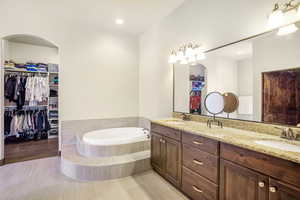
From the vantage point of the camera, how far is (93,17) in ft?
10.1

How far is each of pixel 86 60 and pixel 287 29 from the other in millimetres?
3464

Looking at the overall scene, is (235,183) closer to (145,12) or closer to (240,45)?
(240,45)

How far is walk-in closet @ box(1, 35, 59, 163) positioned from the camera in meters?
3.88

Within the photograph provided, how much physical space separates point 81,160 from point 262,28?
10.0 feet

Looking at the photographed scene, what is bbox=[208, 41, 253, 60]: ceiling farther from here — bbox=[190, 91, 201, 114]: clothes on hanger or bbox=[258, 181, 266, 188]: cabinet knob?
bbox=[258, 181, 266, 188]: cabinet knob

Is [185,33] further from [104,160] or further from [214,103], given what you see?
[104,160]

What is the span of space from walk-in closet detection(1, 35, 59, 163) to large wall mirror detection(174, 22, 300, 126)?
381 centimetres

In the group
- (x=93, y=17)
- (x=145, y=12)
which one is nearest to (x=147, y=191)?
(x=145, y=12)

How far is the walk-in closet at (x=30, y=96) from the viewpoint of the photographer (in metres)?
3.88

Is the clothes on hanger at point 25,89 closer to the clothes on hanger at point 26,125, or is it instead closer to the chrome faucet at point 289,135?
the clothes on hanger at point 26,125

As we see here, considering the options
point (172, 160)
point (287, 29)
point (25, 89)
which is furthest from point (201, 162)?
point (25, 89)

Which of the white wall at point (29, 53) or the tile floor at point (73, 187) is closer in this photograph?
the tile floor at point (73, 187)

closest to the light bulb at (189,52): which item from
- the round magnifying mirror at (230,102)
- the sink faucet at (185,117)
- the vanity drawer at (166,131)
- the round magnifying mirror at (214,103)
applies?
the round magnifying mirror at (214,103)

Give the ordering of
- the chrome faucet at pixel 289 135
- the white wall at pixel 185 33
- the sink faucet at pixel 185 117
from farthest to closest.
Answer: the sink faucet at pixel 185 117
the white wall at pixel 185 33
the chrome faucet at pixel 289 135
